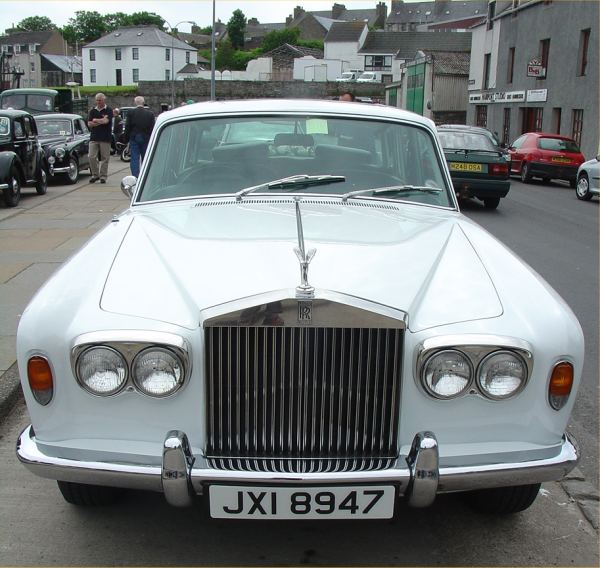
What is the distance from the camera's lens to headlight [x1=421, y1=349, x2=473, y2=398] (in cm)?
255

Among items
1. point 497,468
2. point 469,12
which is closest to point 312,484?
point 497,468

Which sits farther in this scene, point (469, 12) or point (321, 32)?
point (321, 32)

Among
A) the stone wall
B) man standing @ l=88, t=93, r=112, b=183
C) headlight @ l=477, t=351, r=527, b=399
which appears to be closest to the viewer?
headlight @ l=477, t=351, r=527, b=399

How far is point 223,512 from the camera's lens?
2498 millimetres

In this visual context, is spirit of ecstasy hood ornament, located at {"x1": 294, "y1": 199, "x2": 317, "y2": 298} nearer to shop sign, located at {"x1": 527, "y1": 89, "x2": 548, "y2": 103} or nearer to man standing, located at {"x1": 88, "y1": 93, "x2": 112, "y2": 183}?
man standing, located at {"x1": 88, "y1": 93, "x2": 112, "y2": 183}

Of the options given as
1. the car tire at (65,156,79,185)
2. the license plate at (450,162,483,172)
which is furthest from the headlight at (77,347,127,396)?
the car tire at (65,156,79,185)

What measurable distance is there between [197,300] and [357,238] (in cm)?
93

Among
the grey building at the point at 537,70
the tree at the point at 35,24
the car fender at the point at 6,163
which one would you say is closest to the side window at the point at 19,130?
the car fender at the point at 6,163

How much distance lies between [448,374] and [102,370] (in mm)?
1251

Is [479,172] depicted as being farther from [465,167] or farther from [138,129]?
[138,129]

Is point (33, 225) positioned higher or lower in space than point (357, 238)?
lower

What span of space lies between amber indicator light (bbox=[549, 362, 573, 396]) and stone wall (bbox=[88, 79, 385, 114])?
6415cm

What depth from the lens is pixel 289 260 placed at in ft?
9.37

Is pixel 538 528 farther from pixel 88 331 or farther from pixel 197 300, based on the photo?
pixel 88 331
